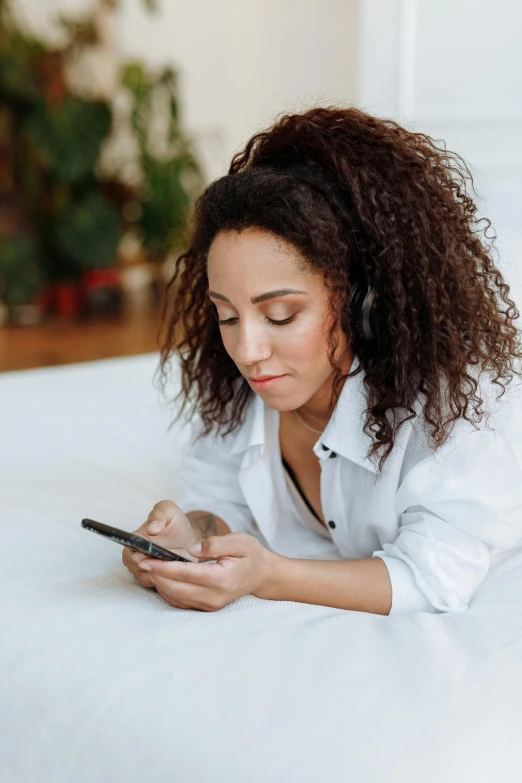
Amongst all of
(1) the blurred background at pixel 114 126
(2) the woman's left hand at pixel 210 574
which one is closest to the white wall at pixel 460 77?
(2) the woman's left hand at pixel 210 574

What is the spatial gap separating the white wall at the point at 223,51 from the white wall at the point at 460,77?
272cm

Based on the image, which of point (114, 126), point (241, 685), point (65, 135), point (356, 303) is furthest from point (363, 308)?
point (114, 126)

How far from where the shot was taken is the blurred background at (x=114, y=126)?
4840 millimetres

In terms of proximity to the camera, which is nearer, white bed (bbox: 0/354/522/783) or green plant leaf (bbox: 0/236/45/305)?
white bed (bbox: 0/354/522/783)

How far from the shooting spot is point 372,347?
1.21 metres

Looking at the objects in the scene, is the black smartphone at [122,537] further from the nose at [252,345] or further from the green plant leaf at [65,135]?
the green plant leaf at [65,135]

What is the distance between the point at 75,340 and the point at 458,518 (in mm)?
3895

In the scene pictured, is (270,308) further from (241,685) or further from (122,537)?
(241,685)

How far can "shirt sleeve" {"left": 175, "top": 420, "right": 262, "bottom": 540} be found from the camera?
1464 millimetres

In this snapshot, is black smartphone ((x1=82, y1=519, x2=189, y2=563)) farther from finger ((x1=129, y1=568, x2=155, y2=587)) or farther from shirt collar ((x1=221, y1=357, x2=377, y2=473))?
shirt collar ((x1=221, y1=357, x2=377, y2=473))

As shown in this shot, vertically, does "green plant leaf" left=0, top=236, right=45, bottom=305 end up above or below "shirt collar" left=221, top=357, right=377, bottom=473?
below

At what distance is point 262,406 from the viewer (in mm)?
1397

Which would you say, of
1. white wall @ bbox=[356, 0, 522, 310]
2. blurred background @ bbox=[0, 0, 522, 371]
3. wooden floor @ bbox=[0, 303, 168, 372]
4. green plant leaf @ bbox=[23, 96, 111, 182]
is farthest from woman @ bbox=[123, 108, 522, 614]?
green plant leaf @ bbox=[23, 96, 111, 182]

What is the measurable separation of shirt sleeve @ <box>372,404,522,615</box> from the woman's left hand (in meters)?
0.20
